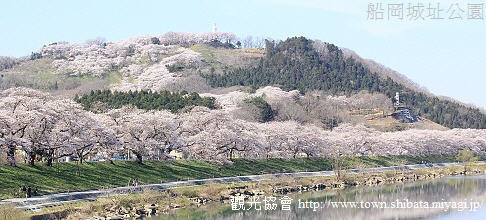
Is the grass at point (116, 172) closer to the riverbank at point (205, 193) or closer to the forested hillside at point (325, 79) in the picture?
the riverbank at point (205, 193)

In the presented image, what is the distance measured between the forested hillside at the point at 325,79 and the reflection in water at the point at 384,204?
245ft

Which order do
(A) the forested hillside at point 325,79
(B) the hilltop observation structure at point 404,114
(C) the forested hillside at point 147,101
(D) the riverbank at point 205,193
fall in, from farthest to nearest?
(A) the forested hillside at point 325,79 < (B) the hilltop observation structure at point 404,114 < (C) the forested hillside at point 147,101 < (D) the riverbank at point 205,193

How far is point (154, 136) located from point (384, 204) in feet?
75.2

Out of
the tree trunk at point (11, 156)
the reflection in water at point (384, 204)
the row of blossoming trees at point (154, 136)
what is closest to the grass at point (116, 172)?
the tree trunk at point (11, 156)

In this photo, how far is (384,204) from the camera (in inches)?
2135

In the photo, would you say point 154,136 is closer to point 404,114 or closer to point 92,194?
point 92,194

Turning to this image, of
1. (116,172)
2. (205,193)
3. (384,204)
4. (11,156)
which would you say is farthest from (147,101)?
(384,204)

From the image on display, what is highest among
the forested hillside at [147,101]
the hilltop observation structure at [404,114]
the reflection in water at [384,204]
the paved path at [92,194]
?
the forested hillside at [147,101]

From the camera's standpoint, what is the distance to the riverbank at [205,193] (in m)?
40.7

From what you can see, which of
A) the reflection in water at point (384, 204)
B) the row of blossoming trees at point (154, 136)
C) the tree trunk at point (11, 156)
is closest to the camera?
the tree trunk at point (11, 156)

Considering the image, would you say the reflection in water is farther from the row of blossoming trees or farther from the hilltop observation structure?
the hilltop observation structure

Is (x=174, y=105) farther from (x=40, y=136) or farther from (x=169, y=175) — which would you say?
(x=40, y=136)

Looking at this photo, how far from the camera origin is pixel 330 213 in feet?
161

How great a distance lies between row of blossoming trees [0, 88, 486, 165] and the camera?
48156mm
